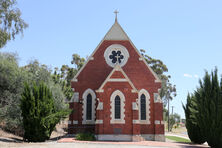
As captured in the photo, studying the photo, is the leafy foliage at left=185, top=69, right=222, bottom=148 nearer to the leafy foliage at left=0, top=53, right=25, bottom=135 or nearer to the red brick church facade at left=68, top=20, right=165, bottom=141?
the red brick church facade at left=68, top=20, right=165, bottom=141

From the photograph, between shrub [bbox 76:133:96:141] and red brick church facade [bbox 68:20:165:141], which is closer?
shrub [bbox 76:133:96:141]

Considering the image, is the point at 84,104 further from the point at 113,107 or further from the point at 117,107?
the point at 117,107

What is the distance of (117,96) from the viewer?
82.2 feet

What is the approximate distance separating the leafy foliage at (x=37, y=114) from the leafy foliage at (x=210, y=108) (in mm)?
13981

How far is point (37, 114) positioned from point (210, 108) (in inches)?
615

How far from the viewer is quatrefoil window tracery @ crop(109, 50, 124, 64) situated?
29484 mm

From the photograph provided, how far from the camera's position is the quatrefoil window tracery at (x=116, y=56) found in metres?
29.5

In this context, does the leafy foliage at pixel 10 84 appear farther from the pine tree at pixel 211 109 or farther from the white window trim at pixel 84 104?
the pine tree at pixel 211 109

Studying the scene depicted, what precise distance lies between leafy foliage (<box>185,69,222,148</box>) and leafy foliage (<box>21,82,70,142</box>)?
14.0 metres

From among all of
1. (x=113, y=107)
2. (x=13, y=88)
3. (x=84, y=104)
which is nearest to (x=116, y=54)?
(x=84, y=104)

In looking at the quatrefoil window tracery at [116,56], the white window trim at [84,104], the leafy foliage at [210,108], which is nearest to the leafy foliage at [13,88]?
the white window trim at [84,104]

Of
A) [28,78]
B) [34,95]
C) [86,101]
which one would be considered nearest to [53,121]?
[34,95]

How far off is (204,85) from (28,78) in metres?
21.7

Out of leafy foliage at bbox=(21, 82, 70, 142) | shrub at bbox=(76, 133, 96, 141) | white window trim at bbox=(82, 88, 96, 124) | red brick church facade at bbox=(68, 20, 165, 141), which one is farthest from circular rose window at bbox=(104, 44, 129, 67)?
shrub at bbox=(76, 133, 96, 141)
